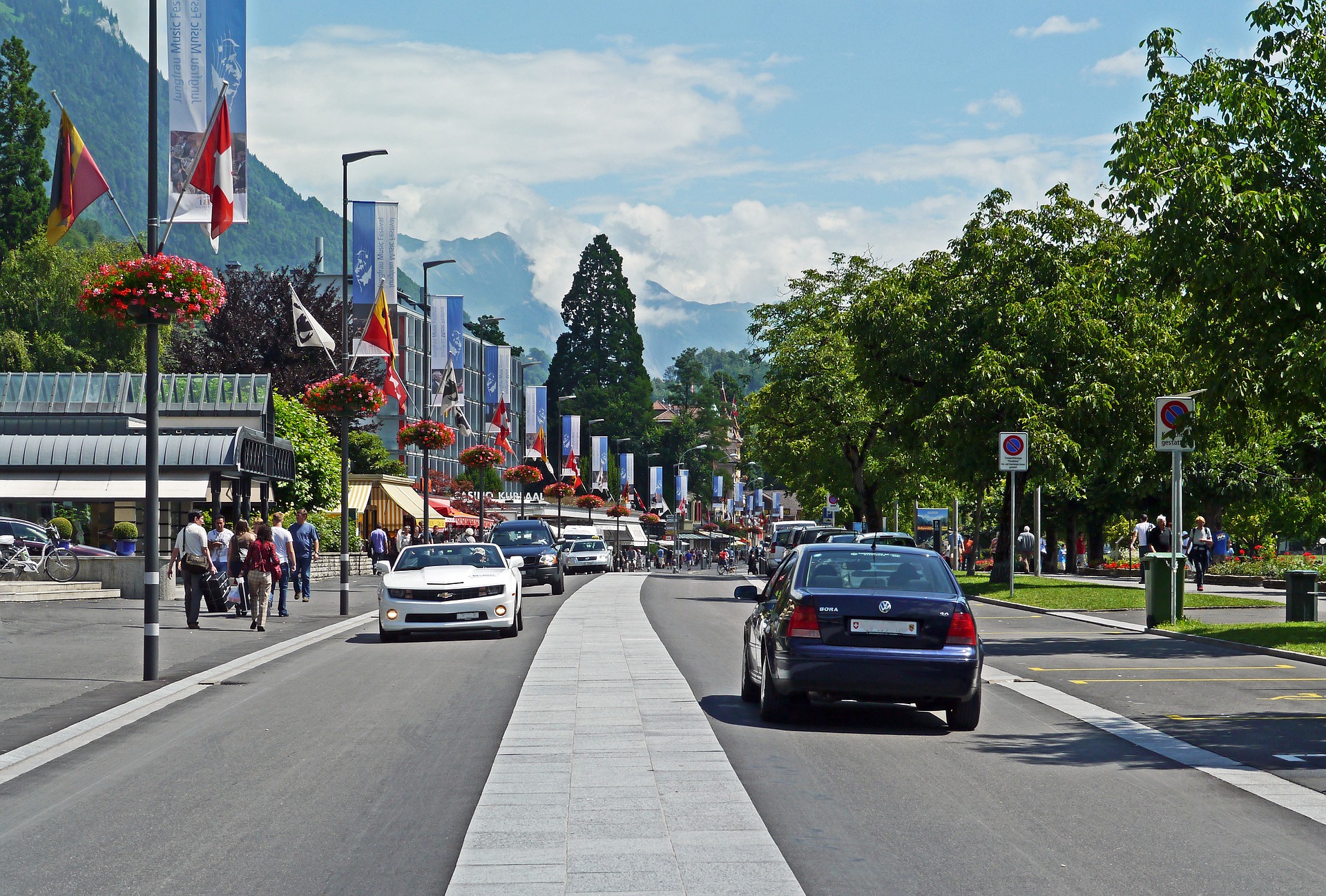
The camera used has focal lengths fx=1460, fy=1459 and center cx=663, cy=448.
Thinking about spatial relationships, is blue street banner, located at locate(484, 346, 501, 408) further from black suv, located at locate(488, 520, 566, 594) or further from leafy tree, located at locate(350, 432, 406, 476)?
black suv, located at locate(488, 520, 566, 594)

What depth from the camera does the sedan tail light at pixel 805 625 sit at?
11.3 meters

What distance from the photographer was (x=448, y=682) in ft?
49.5

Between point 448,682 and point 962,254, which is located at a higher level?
point 962,254

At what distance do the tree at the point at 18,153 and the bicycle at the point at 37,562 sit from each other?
56.1 meters

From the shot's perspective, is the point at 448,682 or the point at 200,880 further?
the point at 448,682

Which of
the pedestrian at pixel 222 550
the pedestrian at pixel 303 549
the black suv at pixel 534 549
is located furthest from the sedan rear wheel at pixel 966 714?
the black suv at pixel 534 549

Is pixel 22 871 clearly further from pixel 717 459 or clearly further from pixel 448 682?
pixel 717 459

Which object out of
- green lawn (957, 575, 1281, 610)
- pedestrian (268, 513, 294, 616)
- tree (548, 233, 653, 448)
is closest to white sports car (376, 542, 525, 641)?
pedestrian (268, 513, 294, 616)

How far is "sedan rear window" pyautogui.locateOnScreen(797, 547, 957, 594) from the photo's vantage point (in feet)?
38.3

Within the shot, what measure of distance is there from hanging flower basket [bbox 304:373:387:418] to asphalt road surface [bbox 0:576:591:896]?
51.9ft

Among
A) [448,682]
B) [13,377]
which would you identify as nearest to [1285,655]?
[448,682]

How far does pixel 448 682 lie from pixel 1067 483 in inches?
978

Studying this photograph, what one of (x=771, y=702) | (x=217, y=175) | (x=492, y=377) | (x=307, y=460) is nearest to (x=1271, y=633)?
(x=771, y=702)

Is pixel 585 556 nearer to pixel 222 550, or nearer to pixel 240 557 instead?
pixel 222 550
